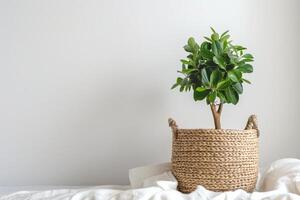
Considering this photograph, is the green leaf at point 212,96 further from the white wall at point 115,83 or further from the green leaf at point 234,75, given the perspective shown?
the white wall at point 115,83

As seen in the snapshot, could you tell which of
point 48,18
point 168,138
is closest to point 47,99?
point 48,18

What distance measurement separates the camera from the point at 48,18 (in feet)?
4.99

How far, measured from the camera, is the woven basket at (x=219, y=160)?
102cm

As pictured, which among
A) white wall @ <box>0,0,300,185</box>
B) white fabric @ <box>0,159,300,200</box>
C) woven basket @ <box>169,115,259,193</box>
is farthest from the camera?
white wall @ <box>0,0,300,185</box>

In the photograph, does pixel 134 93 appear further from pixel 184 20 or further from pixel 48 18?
pixel 48 18

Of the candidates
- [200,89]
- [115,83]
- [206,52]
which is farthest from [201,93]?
[115,83]

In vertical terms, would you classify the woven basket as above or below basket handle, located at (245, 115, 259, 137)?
below

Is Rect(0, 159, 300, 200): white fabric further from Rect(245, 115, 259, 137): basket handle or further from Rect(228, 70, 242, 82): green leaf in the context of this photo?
Rect(228, 70, 242, 82): green leaf

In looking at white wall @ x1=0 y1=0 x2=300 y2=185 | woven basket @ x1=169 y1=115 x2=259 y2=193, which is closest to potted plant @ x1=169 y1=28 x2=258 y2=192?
woven basket @ x1=169 y1=115 x2=259 y2=193

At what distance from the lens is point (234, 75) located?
1.07 meters

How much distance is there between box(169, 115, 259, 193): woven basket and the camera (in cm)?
102

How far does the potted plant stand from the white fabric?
0.05 meters

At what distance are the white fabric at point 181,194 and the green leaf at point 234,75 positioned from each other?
29 cm

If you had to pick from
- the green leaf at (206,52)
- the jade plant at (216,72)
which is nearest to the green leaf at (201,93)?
the jade plant at (216,72)
